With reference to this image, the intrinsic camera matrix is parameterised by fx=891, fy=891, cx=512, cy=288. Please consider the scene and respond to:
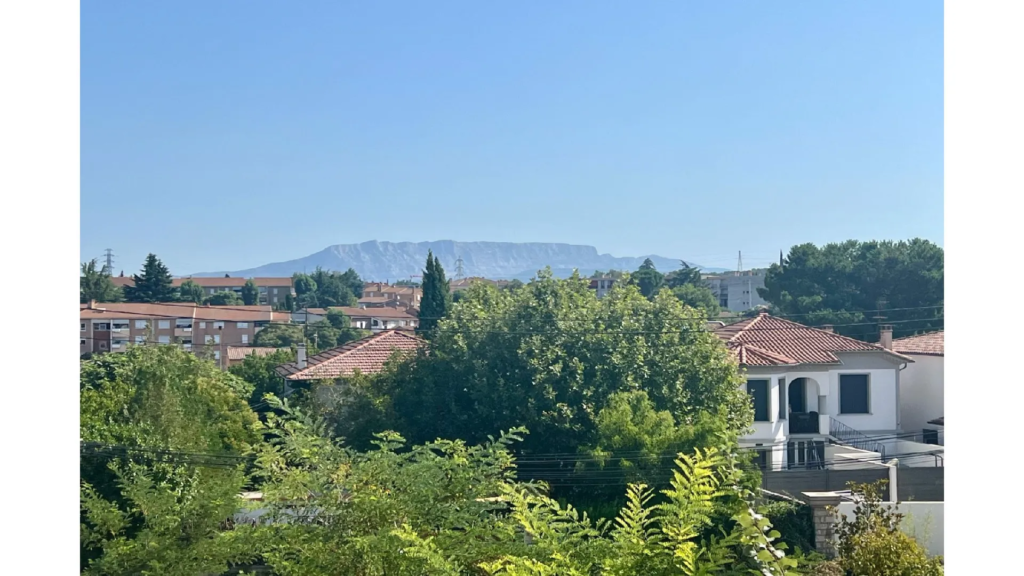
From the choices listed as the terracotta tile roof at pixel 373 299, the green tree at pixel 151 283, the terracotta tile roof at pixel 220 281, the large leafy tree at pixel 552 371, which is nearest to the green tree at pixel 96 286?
the terracotta tile roof at pixel 220 281

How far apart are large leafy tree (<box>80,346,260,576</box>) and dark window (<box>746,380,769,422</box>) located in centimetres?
510

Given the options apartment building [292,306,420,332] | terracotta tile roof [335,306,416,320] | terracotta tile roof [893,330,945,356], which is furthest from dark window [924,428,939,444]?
terracotta tile roof [335,306,416,320]

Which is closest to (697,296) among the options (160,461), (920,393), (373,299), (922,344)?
(922,344)

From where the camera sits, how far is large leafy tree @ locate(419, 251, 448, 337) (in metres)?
11.7

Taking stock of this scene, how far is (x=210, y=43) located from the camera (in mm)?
5289

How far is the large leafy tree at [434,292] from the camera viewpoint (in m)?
11.7

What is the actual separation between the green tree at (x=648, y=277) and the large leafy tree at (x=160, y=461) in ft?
19.7

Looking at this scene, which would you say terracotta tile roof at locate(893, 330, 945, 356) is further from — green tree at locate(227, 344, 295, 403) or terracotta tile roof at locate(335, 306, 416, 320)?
green tree at locate(227, 344, 295, 403)

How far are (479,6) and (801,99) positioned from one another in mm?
5274

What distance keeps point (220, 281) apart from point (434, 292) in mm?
3727

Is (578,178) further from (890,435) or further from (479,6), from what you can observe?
(479,6)

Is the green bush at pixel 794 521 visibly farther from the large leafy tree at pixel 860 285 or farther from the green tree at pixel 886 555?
the large leafy tree at pixel 860 285

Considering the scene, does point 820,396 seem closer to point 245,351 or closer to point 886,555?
point 886,555

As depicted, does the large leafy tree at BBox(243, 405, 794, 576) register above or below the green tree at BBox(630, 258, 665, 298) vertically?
below
